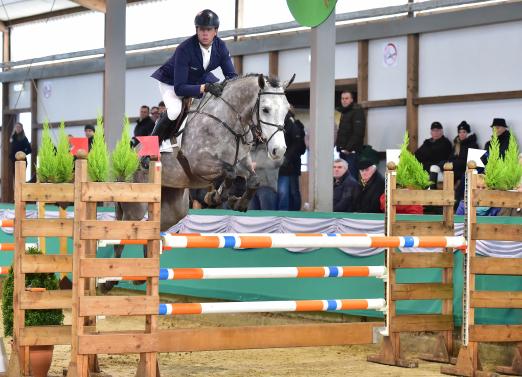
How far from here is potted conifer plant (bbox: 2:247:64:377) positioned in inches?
205

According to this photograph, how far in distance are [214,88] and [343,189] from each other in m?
2.64

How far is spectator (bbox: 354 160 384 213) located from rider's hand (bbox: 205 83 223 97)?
2.26 meters

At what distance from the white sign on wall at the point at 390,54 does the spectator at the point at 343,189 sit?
2.70 metres

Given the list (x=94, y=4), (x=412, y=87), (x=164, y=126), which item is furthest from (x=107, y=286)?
(x=94, y=4)

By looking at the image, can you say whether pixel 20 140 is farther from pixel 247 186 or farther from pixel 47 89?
pixel 247 186

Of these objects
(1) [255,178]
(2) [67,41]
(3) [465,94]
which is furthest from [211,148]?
(2) [67,41]

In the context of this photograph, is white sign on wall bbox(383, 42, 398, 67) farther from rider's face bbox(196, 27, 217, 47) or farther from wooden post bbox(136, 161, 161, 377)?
wooden post bbox(136, 161, 161, 377)

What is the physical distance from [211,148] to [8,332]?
1.70 m

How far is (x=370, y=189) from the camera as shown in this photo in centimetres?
830

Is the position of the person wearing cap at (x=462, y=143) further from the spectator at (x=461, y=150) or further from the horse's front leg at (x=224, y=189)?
the horse's front leg at (x=224, y=189)

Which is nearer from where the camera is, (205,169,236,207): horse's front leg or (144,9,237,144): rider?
(205,169,236,207): horse's front leg

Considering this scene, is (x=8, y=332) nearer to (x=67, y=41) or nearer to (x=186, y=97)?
A: (x=186, y=97)

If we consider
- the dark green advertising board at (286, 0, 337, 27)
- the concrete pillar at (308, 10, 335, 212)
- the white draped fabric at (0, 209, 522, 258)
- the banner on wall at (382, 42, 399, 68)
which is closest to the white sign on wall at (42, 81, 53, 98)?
the banner on wall at (382, 42, 399, 68)

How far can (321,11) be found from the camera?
23.9 feet
